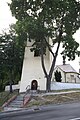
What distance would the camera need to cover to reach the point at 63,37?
1430 inches

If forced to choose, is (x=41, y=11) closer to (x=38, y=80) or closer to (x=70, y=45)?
(x=70, y=45)

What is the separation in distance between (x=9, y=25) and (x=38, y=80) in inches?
409

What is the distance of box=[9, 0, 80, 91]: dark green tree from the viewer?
33906 mm

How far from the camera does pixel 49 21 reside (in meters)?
34.4

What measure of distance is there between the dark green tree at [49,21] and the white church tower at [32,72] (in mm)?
2320

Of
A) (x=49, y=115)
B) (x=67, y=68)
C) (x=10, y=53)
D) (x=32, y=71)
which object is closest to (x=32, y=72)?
(x=32, y=71)

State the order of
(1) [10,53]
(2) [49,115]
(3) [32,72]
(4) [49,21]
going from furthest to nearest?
(1) [10,53] < (3) [32,72] < (4) [49,21] < (2) [49,115]

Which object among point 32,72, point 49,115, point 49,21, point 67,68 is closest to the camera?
point 49,115

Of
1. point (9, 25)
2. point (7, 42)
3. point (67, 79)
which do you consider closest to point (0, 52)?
point (7, 42)

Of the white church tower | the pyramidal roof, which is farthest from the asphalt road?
the pyramidal roof

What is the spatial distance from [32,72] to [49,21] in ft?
26.1

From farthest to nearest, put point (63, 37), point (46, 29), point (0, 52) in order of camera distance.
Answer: point (0, 52)
point (63, 37)
point (46, 29)

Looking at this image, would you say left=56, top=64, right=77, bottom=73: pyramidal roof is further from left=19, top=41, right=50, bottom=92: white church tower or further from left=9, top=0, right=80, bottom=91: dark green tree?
left=9, top=0, right=80, bottom=91: dark green tree

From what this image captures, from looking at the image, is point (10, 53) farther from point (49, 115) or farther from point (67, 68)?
point (67, 68)
